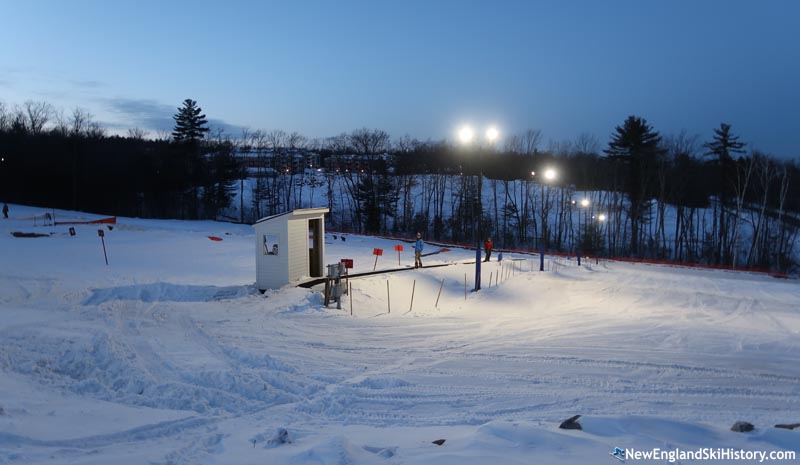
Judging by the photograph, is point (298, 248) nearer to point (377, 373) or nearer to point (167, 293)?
point (167, 293)

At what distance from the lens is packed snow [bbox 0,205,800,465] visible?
6.09 metres

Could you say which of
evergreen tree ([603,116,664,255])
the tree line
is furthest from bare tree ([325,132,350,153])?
evergreen tree ([603,116,664,255])

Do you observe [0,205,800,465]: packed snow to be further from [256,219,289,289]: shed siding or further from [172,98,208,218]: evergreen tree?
[172,98,208,218]: evergreen tree

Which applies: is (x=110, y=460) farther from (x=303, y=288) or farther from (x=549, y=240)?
(x=549, y=240)

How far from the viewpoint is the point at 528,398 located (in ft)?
27.7

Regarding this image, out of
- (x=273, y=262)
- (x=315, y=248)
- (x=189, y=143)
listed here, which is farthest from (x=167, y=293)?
(x=189, y=143)

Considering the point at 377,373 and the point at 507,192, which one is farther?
the point at 507,192

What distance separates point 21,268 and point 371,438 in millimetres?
22057

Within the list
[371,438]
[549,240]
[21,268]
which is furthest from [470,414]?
[549,240]

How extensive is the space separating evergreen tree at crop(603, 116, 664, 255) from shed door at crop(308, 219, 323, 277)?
44.0 m

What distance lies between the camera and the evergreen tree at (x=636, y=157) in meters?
55.6

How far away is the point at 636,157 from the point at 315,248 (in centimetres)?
4706

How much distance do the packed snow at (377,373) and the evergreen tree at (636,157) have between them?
3750 cm

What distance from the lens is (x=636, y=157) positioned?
185 ft
